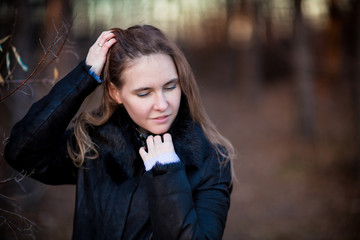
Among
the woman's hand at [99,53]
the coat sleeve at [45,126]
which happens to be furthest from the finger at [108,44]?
the coat sleeve at [45,126]

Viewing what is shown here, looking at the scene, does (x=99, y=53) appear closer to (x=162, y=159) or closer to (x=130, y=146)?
(x=130, y=146)

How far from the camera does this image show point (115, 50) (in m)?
1.96

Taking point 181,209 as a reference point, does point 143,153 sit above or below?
above

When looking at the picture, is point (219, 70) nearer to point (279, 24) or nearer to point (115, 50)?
point (279, 24)

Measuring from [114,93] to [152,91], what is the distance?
350 millimetres

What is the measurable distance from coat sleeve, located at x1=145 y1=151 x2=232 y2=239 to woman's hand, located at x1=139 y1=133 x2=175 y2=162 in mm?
120

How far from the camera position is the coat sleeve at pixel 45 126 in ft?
5.95

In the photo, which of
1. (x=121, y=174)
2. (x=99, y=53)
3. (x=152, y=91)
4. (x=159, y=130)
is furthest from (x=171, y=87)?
(x=121, y=174)

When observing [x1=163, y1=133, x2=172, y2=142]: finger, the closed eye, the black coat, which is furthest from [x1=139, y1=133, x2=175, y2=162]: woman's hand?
the closed eye

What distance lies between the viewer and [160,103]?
6.10ft

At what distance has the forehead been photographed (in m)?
1.85

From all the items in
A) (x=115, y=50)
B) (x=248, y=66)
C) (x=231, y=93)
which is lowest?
(x=231, y=93)

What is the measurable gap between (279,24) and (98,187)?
48.9 ft

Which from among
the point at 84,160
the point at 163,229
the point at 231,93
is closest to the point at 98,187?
the point at 84,160
